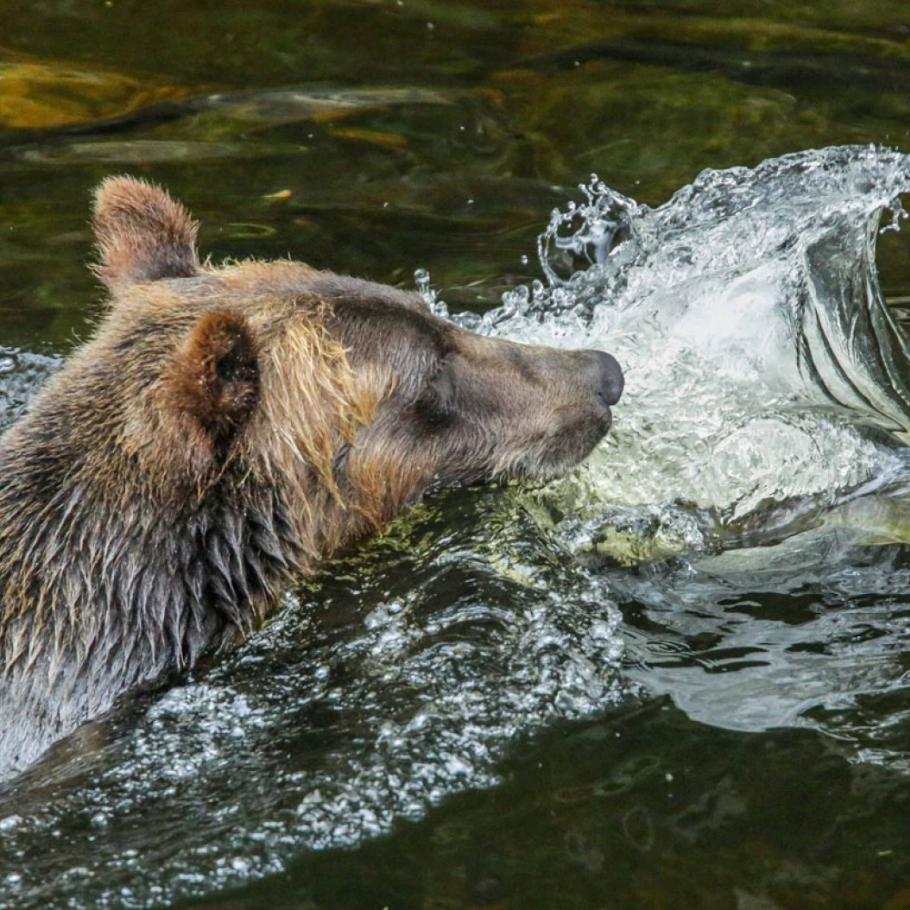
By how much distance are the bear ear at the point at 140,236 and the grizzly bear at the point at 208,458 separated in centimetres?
13

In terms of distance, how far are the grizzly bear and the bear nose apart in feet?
0.88

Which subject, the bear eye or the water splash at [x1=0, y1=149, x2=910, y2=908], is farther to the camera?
the bear eye

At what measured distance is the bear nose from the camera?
6867mm

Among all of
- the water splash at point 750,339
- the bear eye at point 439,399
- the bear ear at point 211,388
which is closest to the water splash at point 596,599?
the water splash at point 750,339

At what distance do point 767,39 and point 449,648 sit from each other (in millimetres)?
6631

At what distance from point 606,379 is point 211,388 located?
2.05 meters

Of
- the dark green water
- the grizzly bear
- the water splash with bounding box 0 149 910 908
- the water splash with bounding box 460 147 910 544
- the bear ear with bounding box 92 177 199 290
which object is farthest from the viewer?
the water splash with bounding box 460 147 910 544

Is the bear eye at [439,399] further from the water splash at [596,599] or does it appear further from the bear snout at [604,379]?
the bear snout at [604,379]

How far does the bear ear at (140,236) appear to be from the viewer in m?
6.80

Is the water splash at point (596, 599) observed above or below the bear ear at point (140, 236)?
below

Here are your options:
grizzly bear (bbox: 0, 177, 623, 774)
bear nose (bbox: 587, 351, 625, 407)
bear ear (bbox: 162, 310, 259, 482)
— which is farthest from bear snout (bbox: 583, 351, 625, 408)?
bear ear (bbox: 162, 310, 259, 482)

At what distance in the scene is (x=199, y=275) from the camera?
6754 millimetres

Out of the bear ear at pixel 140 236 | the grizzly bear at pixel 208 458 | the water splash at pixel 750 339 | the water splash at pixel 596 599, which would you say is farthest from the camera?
the water splash at pixel 750 339

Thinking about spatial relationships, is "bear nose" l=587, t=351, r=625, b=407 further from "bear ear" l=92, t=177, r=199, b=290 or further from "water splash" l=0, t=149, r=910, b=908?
"bear ear" l=92, t=177, r=199, b=290
